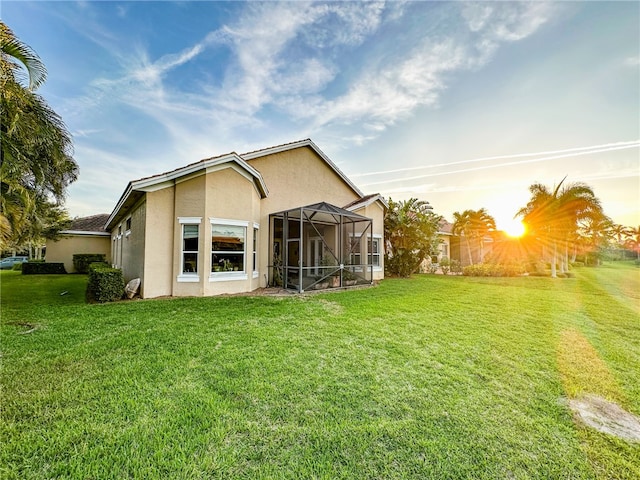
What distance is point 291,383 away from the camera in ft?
12.3

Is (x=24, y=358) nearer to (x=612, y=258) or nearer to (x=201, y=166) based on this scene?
(x=201, y=166)

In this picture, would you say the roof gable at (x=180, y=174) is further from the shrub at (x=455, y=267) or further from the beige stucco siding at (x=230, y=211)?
the shrub at (x=455, y=267)

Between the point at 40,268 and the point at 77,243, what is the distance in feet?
9.58

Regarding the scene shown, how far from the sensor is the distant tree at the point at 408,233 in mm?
17938

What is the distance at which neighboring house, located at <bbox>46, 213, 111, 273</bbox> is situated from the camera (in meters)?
21.2

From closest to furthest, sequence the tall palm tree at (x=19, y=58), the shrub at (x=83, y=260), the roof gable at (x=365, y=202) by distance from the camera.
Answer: the tall palm tree at (x=19, y=58)
the roof gable at (x=365, y=202)
the shrub at (x=83, y=260)

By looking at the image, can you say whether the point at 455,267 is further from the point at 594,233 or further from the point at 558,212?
the point at 594,233

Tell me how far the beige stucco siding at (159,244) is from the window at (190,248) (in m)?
0.49

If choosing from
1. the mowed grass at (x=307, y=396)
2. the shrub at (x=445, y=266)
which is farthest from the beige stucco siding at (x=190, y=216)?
the shrub at (x=445, y=266)

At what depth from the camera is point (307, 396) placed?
11.3 ft

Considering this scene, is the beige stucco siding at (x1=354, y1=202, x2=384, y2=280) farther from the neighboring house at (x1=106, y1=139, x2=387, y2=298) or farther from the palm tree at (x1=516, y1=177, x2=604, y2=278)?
the palm tree at (x1=516, y1=177, x2=604, y2=278)

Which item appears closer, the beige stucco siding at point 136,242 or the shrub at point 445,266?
the beige stucco siding at point 136,242

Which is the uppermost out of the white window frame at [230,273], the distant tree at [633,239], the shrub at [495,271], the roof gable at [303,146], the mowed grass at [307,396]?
the roof gable at [303,146]

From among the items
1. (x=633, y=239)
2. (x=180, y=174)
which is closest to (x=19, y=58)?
(x=180, y=174)
